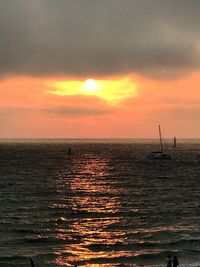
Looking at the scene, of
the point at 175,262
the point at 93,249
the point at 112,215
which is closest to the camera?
the point at 175,262

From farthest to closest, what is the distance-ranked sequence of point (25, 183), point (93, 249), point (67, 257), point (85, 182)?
point (85, 182), point (25, 183), point (93, 249), point (67, 257)

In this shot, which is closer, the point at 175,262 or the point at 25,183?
the point at 175,262

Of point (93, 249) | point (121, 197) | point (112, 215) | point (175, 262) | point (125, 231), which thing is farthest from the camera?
point (121, 197)

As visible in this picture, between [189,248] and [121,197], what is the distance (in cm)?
3430

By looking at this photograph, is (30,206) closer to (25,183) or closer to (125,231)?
(125,231)

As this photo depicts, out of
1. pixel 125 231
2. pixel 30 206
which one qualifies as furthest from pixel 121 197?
pixel 125 231

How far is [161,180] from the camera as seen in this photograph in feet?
348

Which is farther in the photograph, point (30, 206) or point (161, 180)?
point (161, 180)

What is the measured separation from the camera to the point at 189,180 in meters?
106

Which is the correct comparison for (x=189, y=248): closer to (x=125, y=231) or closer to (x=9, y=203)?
(x=125, y=231)

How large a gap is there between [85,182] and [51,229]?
174 feet

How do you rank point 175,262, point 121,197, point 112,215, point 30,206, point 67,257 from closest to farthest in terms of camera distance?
point 175,262 → point 67,257 → point 112,215 → point 30,206 → point 121,197

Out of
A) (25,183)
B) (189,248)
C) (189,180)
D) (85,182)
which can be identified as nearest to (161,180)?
(189,180)

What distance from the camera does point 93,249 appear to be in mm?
41656
